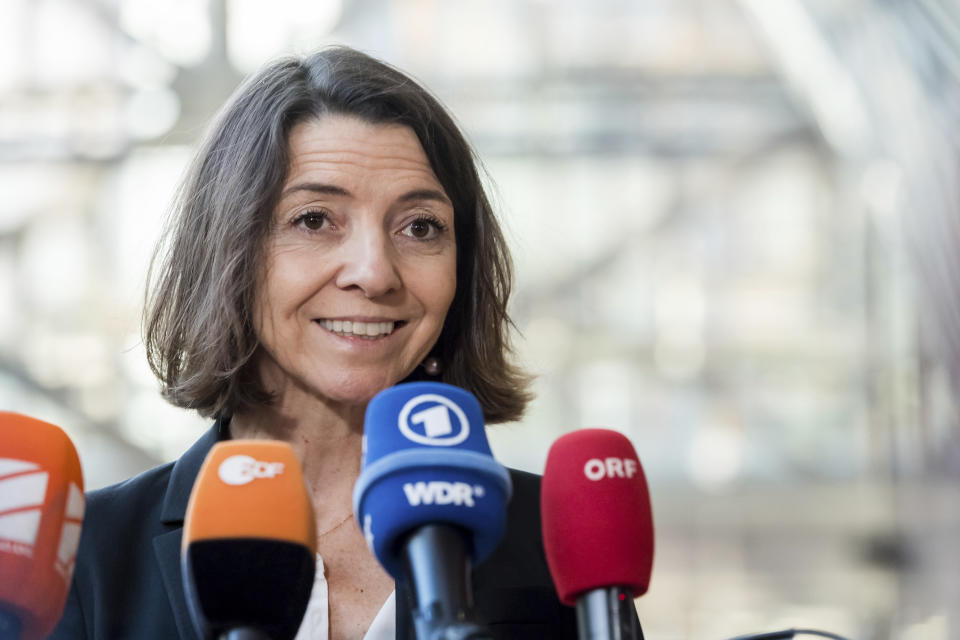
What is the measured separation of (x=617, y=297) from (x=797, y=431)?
52.2 inches

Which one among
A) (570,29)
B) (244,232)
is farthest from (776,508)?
(244,232)

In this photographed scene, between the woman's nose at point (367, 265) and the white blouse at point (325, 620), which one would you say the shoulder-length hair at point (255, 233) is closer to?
the woman's nose at point (367, 265)

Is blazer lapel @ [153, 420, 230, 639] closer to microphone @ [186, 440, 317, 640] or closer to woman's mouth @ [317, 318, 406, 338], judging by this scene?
Result: woman's mouth @ [317, 318, 406, 338]

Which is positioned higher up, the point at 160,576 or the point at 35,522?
the point at 35,522

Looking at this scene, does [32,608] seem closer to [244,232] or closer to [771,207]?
[244,232]

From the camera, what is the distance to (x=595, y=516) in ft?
3.55

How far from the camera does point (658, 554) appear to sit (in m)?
6.54

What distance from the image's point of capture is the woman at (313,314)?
1.47m

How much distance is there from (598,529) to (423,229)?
24.0 inches

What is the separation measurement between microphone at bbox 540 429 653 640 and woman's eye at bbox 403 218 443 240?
1.59 feet

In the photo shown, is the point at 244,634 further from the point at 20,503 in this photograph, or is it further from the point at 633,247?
the point at 633,247

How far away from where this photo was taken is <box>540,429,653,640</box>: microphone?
1.02m

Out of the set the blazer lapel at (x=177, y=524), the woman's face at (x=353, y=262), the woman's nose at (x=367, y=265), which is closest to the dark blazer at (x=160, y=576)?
the blazer lapel at (x=177, y=524)

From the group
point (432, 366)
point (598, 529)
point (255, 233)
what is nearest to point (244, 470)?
point (598, 529)
